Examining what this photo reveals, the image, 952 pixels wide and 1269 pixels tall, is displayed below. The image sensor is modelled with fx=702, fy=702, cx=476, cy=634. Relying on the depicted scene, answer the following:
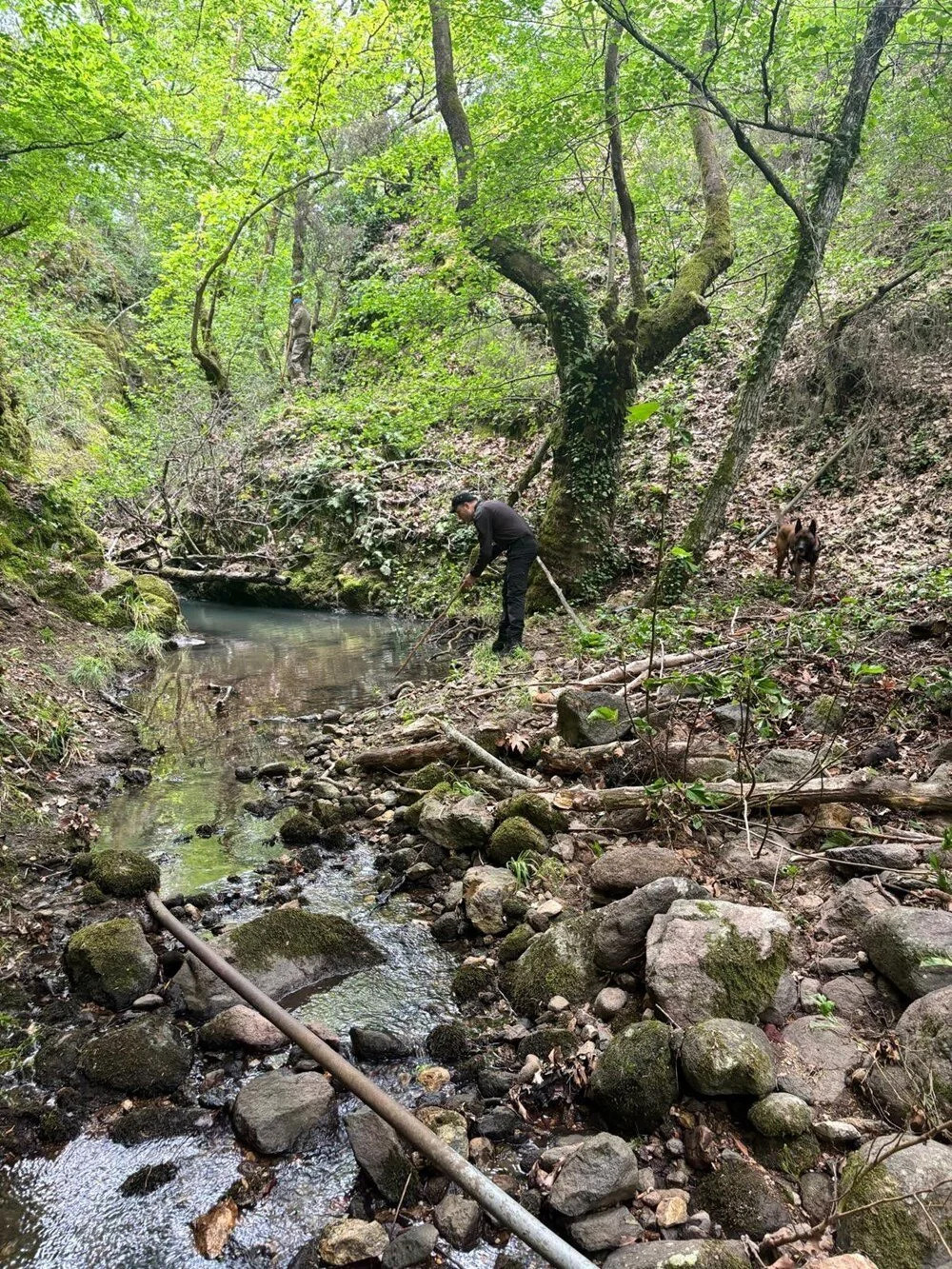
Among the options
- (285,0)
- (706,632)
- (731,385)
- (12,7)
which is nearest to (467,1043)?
(706,632)

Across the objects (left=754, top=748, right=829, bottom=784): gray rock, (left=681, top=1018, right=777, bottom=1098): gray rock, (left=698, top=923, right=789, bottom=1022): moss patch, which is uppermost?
(left=754, top=748, right=829, bottom=784): gray rock

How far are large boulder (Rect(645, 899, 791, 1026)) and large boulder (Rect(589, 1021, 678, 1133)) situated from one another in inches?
6.8

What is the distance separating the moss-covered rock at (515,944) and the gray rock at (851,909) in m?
1.37

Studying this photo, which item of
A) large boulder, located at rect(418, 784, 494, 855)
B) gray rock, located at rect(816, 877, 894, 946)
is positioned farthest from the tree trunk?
gray rock, located at rect(816, 877, 894, 946)

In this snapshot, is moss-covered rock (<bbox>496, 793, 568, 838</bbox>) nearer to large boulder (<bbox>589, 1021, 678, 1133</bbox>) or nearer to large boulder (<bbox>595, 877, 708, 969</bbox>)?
large boulder (<bbox>595, 877, 708, 969</bbox>)

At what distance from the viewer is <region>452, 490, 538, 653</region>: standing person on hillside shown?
27.5ft

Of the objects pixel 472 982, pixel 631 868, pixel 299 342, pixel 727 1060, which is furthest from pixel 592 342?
pixel 299 342

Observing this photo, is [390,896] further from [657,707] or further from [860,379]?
[860,379]

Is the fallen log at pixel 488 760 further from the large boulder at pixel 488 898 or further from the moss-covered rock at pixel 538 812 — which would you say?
the large boulder at pixel 488 898

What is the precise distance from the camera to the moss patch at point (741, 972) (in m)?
2.67

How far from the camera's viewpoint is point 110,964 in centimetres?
347

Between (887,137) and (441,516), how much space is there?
980 centimetres

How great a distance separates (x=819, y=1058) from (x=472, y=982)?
1.55 m

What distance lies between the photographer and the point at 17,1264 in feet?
7.36
